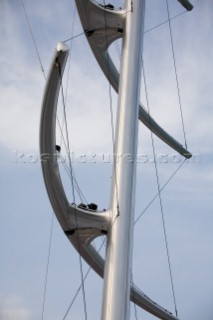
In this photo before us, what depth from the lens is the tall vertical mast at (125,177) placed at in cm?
507

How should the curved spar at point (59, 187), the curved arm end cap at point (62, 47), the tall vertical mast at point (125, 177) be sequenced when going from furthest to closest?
the tall vertical mast at point (125, 177) < the curved spar at point (59, 187) < the curved arm end cap at point (62, 47)

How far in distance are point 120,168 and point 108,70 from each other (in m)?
3.15

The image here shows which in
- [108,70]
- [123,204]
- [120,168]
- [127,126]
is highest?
[108,70]

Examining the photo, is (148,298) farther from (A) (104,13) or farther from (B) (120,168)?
(A) (104,13)

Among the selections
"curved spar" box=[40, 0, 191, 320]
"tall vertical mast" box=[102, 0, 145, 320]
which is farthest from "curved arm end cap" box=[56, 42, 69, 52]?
→ "tall vertical mast" box=[102, 0, 145, 320]

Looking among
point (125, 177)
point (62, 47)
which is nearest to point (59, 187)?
point (125, 177)

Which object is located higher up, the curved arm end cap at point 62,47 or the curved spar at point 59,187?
the curved arm end cap at point 62,47

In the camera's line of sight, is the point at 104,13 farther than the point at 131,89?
Yes

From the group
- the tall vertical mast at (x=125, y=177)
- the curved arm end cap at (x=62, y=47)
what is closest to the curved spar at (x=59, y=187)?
the curved arm end cap at (x=62, y=47)

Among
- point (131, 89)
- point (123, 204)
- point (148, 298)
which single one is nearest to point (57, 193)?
point (123, 204)

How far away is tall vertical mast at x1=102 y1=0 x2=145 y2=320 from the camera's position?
507 centimetres

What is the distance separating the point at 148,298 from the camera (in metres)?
7.52

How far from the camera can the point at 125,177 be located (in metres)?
5.80

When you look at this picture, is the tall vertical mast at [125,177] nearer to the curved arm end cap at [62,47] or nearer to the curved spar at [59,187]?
the curved spar at [59,187]
